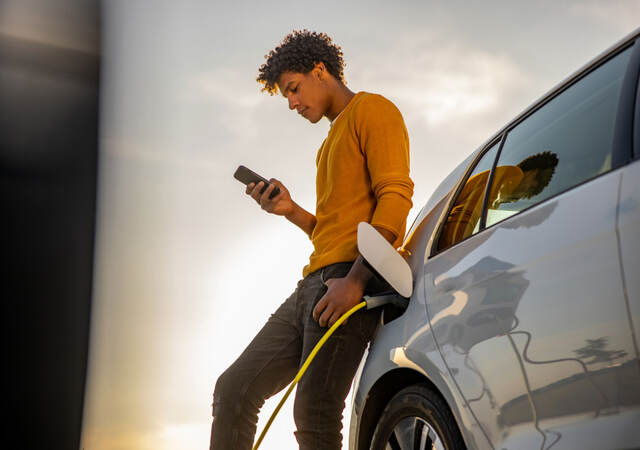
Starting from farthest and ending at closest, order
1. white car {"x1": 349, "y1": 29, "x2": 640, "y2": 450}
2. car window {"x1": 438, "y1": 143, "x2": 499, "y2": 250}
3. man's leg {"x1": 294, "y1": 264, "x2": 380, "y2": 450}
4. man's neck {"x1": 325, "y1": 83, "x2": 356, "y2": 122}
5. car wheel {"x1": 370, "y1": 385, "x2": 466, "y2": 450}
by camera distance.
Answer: man's neck {"x1": 325, "y1": 83, "x2": 356, "y2": 122} → man's leg {"x1": 294, "y1": 264, "x2": 380, "y2": 450} → car window {"x1": 438, "y1": 143, "x2": 499, "y2": 250} → car wheel {"x1": 370, "y1": 385, "x2": 466, "y2": 450} → white car {"x1": 349, "y1": 29, "x2": 640, "y2": 450}

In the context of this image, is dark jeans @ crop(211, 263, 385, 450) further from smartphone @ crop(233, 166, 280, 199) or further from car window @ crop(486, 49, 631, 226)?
car window @ crop(486, 49, 631, 226)

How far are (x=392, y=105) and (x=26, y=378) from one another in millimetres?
5525

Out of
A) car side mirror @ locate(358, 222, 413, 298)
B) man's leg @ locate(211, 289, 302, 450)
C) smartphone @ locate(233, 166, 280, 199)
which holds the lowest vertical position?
man's leg @ locate(211, 289, 302, 450)

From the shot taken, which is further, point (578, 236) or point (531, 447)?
point (531, 447)

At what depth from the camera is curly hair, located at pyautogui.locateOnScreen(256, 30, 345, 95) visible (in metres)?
2.51

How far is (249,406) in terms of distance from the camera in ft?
7.27

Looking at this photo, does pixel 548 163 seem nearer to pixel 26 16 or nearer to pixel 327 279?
pixel 327 279

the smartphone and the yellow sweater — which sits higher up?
the smartphone

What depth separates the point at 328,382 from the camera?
6.38 ft

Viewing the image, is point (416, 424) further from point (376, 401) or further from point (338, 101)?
point (338, 101)

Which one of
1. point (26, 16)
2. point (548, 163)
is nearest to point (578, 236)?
point (548, 163)

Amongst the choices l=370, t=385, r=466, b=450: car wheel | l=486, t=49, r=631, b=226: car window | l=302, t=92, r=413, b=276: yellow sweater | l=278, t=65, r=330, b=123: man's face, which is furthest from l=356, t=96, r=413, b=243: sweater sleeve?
l=370, t=385, r=466, b=450: car wheel

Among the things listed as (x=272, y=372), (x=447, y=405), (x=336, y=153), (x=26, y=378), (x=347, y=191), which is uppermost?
(x=26, y=378)

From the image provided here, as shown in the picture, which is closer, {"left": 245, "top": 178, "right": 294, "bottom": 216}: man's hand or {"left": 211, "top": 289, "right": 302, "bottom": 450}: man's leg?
{"left": 211, "top": 289, "right": 302, "bottom": 450}: man's leg
